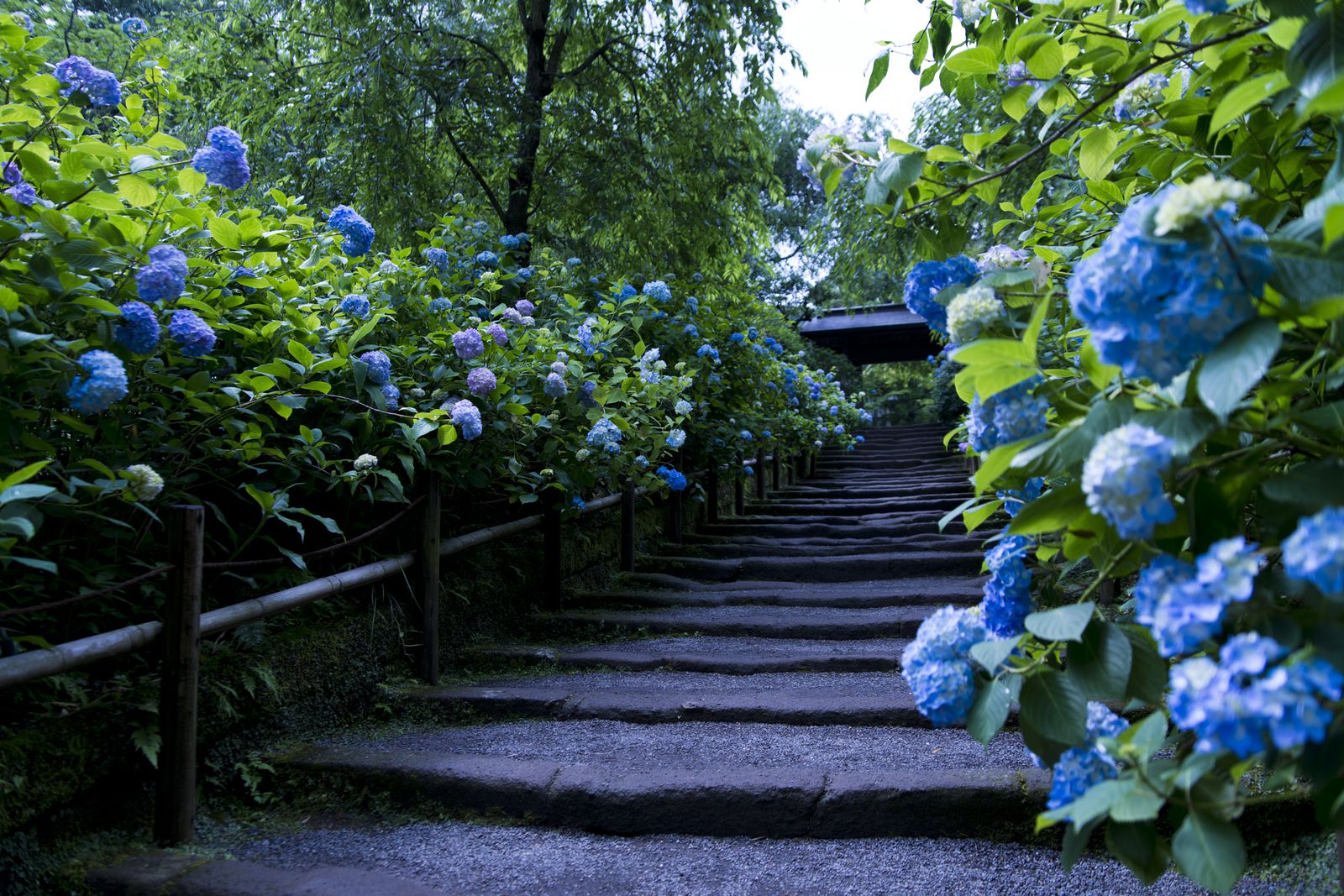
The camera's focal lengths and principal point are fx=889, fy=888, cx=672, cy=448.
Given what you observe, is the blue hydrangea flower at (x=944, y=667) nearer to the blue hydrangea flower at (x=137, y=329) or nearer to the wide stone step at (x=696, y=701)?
the blue hydrangea flower at (x=137, y=329)

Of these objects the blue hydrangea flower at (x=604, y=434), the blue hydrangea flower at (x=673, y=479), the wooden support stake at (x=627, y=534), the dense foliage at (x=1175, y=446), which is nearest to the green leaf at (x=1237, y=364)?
the dense foliage at (x=1175, y=446)

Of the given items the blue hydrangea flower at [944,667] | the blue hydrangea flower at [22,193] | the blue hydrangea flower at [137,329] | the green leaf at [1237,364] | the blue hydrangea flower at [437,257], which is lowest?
the blue hydrangea flower at [944,667]

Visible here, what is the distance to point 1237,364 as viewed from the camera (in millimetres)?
704

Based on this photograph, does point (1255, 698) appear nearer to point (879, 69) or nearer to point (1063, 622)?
point (1063, 622)

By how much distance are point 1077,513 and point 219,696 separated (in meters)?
2.10

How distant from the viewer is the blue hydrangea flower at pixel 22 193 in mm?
1646

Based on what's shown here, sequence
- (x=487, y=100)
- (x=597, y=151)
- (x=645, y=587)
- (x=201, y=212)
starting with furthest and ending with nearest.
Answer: (x=597, y=151) < (x=487, y=100) < (x=645, y=587) < (x=201, y=212)

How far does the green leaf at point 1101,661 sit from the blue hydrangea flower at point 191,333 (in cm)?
172

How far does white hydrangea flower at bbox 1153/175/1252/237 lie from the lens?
2.34 feet

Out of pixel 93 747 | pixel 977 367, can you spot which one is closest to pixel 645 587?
pixel 93 747

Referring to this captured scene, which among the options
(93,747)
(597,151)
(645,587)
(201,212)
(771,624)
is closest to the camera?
(93,747)

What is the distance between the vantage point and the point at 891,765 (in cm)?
237

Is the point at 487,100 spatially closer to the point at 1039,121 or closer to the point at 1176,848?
the point at 1039,121

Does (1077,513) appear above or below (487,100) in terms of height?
below
